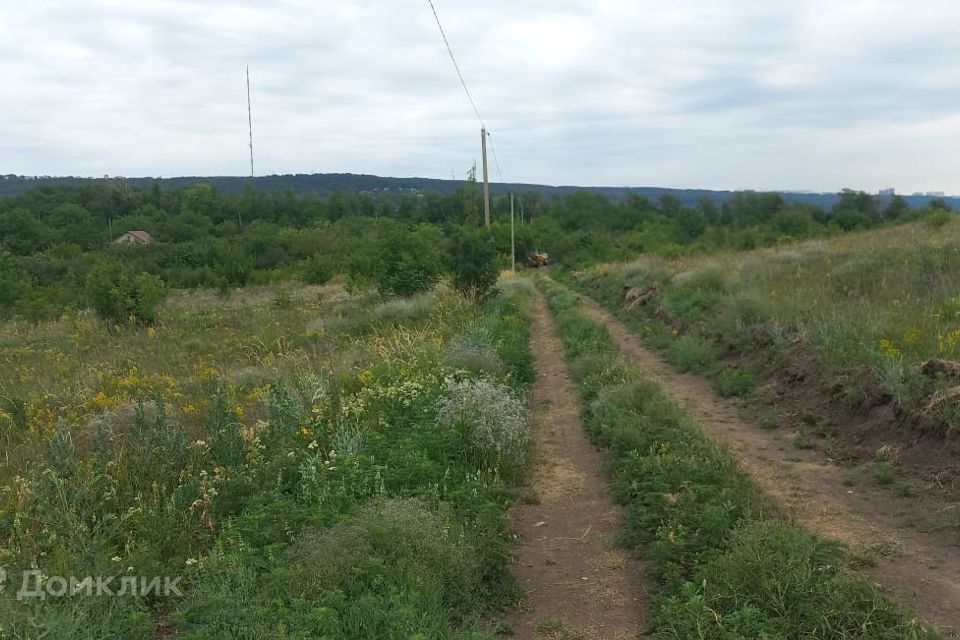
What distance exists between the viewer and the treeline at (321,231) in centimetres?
2505

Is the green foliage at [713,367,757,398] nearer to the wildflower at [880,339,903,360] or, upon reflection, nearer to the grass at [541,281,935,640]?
the wildflower at [880,339,903,360]

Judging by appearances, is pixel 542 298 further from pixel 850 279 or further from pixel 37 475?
pixel 37 475

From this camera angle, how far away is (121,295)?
1794 centimetres

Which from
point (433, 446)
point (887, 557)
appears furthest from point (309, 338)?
point (887, 557)

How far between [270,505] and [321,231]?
60159mm

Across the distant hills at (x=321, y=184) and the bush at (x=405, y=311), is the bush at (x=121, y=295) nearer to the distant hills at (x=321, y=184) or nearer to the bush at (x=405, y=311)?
the bush at (x=405, y=311)

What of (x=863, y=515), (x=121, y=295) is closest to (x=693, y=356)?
(x=863, y=515)

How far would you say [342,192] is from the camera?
302 feet

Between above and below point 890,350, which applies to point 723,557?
below

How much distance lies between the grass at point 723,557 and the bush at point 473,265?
11972mm

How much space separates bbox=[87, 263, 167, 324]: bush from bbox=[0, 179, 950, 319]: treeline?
8 cm

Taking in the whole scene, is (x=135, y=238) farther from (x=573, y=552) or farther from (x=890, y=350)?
(x=573, y=552)

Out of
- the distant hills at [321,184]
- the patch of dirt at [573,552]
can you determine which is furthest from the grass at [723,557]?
the distant hills at [321,184]

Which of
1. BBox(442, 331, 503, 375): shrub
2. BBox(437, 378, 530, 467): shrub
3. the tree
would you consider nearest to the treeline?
A: the tree
